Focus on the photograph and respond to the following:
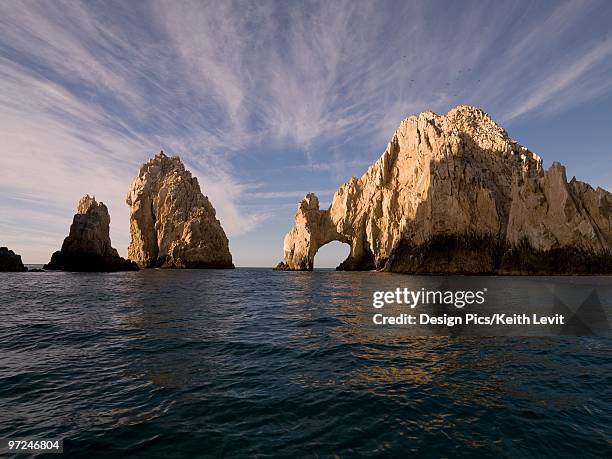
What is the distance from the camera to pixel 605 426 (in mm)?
6180

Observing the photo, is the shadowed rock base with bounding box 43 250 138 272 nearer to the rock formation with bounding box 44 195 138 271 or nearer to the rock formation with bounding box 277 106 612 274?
the rock formation with bounding box 44 195 138 271

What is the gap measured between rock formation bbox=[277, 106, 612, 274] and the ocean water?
2379 inches

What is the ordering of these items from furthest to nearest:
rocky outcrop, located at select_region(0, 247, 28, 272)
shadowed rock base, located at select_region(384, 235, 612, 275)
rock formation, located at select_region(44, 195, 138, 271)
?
rock formation, located at select_region(44, 195, 138, 271) → rocky outcrop, located at select_region(0, 247, 28, 272) → shadowed rock base, located at select_region(384, 235, 612, 275)

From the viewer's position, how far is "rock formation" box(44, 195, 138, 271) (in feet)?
250

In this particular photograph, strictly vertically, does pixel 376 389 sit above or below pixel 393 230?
below

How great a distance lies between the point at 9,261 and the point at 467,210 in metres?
105

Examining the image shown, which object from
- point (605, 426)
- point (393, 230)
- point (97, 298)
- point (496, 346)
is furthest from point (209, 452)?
point (393, 230)

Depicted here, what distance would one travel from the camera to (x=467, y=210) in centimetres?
7231

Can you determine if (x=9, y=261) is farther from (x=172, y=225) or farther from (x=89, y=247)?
(x=172, y=225)

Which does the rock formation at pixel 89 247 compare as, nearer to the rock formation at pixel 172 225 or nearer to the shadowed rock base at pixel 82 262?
the shadowed rock base at pixel 82 262

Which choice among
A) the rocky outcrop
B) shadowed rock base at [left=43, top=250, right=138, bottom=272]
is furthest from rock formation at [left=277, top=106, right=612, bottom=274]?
the rocky outcrop

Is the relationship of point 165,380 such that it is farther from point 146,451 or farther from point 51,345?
point 51,345

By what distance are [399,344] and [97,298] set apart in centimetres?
2534

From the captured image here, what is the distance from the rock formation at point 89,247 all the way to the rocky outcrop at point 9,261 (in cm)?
722
